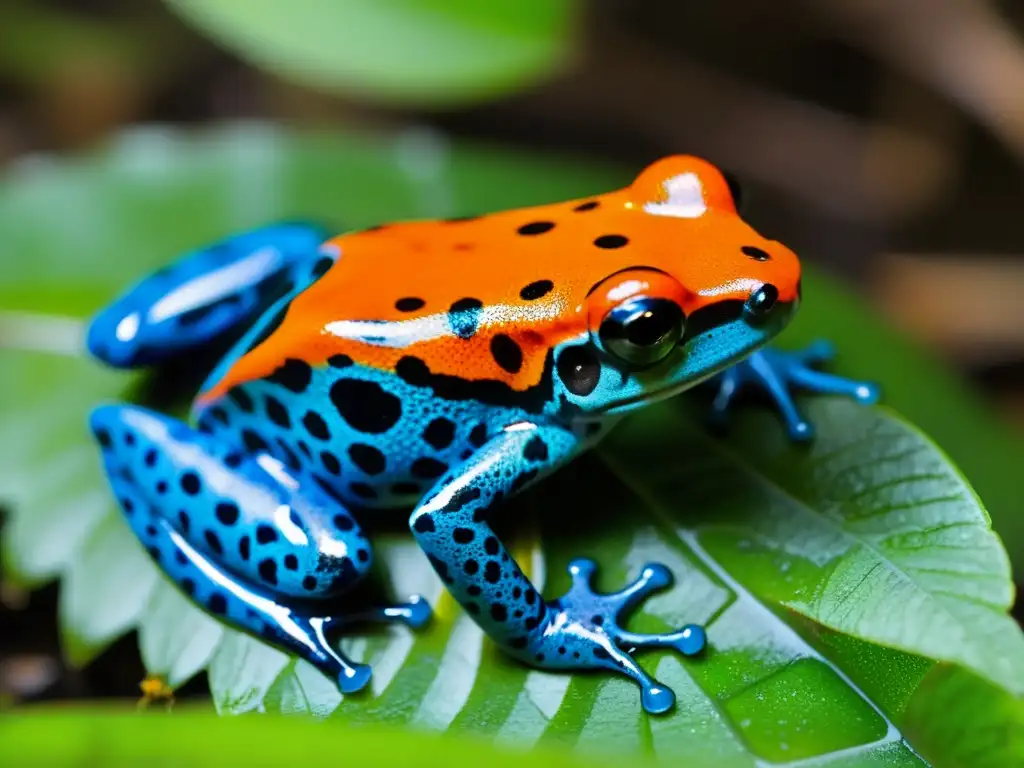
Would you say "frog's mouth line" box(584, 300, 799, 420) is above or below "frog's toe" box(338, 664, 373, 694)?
above

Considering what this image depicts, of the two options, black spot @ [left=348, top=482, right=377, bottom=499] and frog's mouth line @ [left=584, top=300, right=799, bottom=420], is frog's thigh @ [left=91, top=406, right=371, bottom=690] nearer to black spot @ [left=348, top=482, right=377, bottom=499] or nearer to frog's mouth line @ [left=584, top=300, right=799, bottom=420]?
black spot @ [left=348, top=482, right=377, bottom=499]

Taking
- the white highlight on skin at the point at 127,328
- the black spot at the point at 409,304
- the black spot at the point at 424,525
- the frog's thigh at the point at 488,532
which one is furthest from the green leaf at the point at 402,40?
the black spot at the point at 424,525

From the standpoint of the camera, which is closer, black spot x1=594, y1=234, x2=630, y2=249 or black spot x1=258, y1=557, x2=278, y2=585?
black spot x1=594, y1=234, x2=630, y2=249

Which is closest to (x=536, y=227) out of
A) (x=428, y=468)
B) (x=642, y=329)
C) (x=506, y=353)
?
(x=506, y=353)

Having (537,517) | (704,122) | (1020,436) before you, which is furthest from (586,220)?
(704,122)

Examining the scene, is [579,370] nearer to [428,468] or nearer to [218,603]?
[428,468]

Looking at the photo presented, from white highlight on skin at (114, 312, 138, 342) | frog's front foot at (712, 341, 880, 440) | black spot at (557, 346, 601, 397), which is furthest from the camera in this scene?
white highlight on skin at (114, 312, 138, 342)

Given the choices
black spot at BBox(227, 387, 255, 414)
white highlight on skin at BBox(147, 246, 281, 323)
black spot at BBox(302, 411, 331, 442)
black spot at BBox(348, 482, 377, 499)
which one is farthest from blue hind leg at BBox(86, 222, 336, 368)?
black spot at BBox(348, 482, 377, 499)
